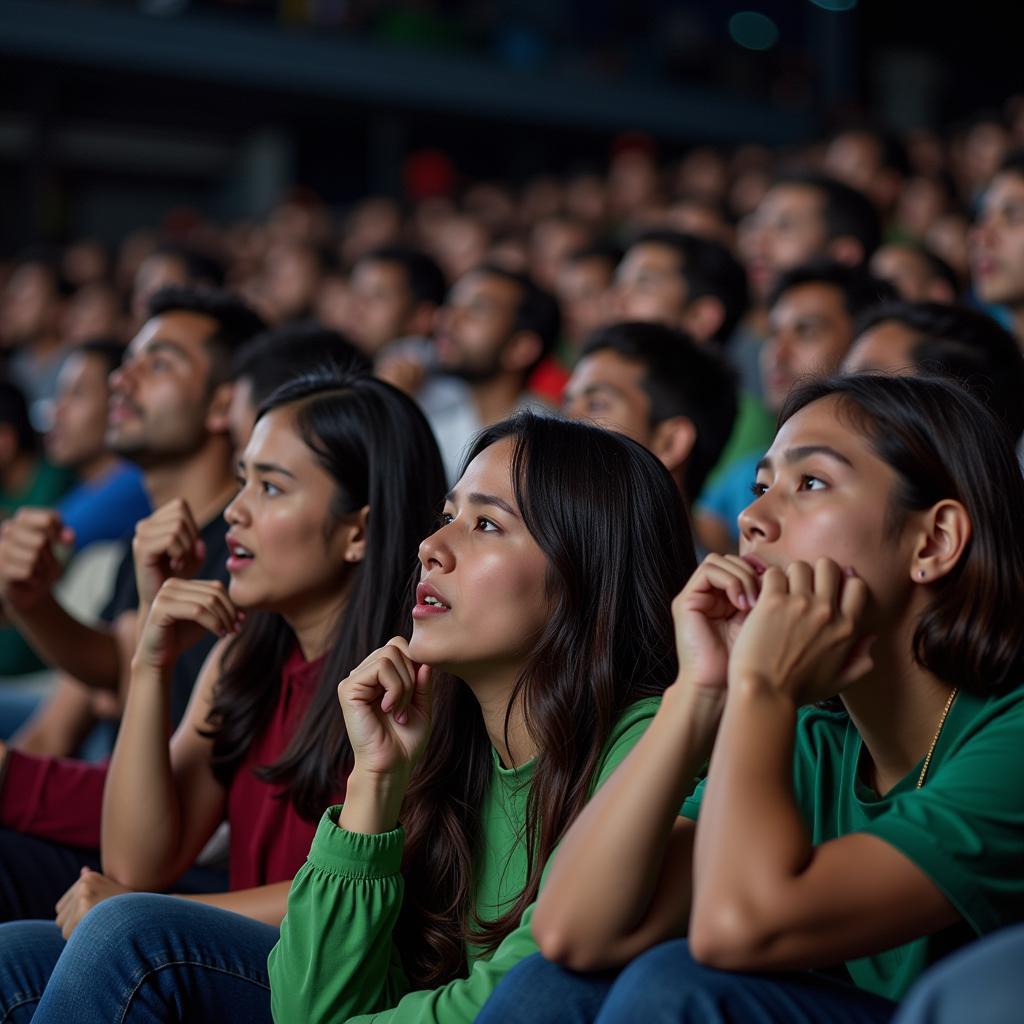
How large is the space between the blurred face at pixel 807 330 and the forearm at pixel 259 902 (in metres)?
1.82

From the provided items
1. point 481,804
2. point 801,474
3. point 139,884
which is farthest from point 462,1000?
point 139,884

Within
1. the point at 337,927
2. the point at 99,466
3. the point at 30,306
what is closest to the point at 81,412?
the point at 99,466

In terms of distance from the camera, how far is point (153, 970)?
1.53 m

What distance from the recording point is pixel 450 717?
171cm

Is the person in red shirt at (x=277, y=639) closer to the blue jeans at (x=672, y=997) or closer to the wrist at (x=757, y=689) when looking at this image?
the blue jeans at (x=672, y=997)

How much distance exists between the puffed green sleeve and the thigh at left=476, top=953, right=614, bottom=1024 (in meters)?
0.24

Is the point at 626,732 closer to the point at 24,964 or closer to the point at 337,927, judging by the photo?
the point at 337,927

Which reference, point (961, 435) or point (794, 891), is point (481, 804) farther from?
point (961, 435)

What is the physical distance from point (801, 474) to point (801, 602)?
20cm

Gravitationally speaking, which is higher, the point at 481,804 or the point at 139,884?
the point at 481,804

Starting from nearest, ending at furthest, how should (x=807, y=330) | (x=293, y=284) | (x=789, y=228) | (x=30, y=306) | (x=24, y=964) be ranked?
(x=24, y=964) < (x=807, y=330) < (x=789, y=228) < (x=293, y=284) < (x=30, y=306)

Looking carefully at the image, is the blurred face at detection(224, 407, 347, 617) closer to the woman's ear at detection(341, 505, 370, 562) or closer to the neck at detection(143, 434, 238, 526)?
the woman's ear at detection(341, 505, 370, 562)

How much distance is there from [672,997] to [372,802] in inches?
18.3

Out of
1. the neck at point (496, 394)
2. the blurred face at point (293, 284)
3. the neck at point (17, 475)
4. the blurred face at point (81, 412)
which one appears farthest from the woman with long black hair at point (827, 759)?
the blurred face at point (293, 284)
